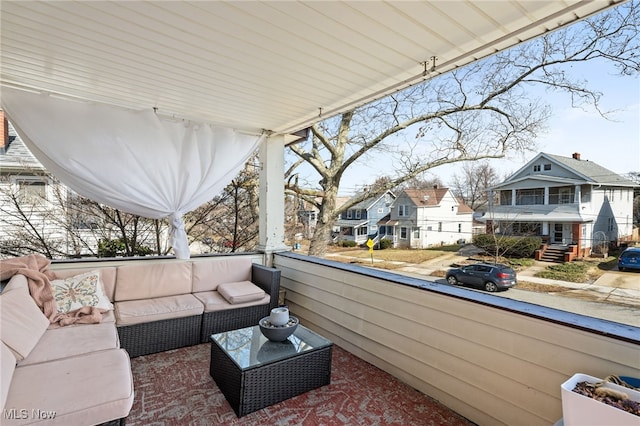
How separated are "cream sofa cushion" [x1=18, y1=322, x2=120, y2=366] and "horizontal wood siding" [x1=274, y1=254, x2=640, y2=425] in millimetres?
1896

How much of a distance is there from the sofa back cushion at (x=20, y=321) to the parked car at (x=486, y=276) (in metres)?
2.82

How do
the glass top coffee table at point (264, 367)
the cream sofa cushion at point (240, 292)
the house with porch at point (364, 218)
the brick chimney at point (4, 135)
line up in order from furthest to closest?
the brick chimney at point (4, 135) < the house with porch at point (364, 218) < the cream sofa cushion at point (240, 292) < the glass top coffee table at point (264, 367)

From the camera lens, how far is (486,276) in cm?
225

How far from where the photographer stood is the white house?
2.46m

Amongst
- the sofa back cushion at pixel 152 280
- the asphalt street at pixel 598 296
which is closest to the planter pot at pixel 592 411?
the asphalt street at pixel 598 296

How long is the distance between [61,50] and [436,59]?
2.58 m

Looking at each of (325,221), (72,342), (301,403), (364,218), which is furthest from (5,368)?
(325,221)

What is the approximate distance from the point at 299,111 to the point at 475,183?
1884 mm

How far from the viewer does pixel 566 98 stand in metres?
2.32

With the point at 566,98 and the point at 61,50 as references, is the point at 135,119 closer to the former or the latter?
the point at 61,50

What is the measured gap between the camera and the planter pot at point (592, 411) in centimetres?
110

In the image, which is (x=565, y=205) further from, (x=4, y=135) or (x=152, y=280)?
(x=4, y=135)

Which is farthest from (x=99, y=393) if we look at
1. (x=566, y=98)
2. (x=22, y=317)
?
(x=566, y=98)

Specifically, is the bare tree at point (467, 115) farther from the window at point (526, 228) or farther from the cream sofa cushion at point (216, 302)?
the cream sofa cushion at point (216, 302)
